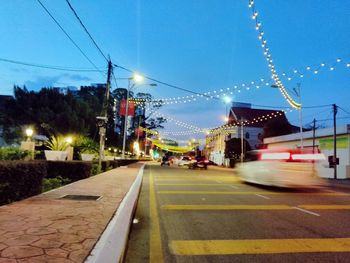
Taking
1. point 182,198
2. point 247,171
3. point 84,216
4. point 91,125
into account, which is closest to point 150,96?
point 91,125

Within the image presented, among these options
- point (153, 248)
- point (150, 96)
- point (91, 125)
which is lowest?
point (153, 248)

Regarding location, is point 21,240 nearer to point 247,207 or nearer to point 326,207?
point 247,207

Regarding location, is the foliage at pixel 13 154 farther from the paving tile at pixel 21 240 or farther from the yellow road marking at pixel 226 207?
the paving tile at pixel 21 240

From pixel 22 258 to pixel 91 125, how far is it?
158 feet

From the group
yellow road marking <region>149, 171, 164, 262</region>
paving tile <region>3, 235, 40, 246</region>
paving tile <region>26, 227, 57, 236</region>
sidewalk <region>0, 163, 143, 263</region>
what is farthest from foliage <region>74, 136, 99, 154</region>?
paving tile <region>3, 235, 40, 246</region>

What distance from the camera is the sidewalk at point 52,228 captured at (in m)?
5.18

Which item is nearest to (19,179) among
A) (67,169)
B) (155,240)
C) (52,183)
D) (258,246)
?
(155,240)

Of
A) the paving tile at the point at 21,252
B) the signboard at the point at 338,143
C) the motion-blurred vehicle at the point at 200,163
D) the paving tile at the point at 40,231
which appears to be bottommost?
the paving tile at the point at 21,252

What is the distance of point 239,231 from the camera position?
322 inches

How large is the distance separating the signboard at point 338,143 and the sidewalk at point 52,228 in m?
34.7

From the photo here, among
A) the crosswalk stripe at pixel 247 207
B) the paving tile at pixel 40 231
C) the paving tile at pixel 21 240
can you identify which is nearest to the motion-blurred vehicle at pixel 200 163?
the crosswalk stripe at pixel 247 207

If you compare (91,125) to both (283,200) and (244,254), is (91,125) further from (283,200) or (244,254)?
(244,254)

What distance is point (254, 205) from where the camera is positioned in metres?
12.2

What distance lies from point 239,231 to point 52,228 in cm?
356
